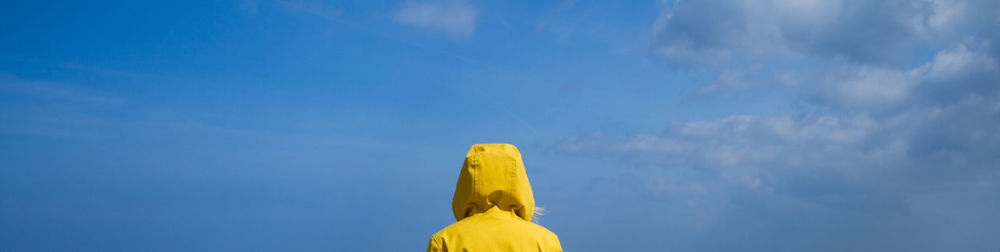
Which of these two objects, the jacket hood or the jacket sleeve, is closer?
the jacket sleeve

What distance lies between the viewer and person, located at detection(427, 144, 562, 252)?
26.7 ft

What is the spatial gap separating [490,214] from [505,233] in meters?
0.36

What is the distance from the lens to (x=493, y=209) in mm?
8562

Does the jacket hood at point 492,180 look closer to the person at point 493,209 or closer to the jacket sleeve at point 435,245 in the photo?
the person at point 493,209

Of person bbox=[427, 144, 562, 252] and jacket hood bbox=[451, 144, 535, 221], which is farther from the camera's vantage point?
jacket hood bbox=[451, 144, 535, 221]

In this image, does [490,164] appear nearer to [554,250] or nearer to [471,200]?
[471,200]

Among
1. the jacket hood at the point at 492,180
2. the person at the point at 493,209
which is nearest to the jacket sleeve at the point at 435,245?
the person at the point at 493,209

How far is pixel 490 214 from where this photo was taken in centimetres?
848

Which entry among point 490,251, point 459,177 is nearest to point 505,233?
point 490,251

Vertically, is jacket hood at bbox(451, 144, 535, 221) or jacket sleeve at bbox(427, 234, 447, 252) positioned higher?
jacket hood at bbox(451, 144, 535, 221)

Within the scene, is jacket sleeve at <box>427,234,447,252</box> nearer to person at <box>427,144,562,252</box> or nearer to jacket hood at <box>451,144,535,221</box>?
person at <box>427,144,562,252</box>

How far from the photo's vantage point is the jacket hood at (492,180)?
8.51m

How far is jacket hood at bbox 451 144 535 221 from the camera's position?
851 centimetres

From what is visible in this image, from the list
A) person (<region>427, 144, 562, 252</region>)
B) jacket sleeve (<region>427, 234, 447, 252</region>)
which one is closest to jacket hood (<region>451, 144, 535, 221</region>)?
person (<region>427, 144, 562, 252</region>)
